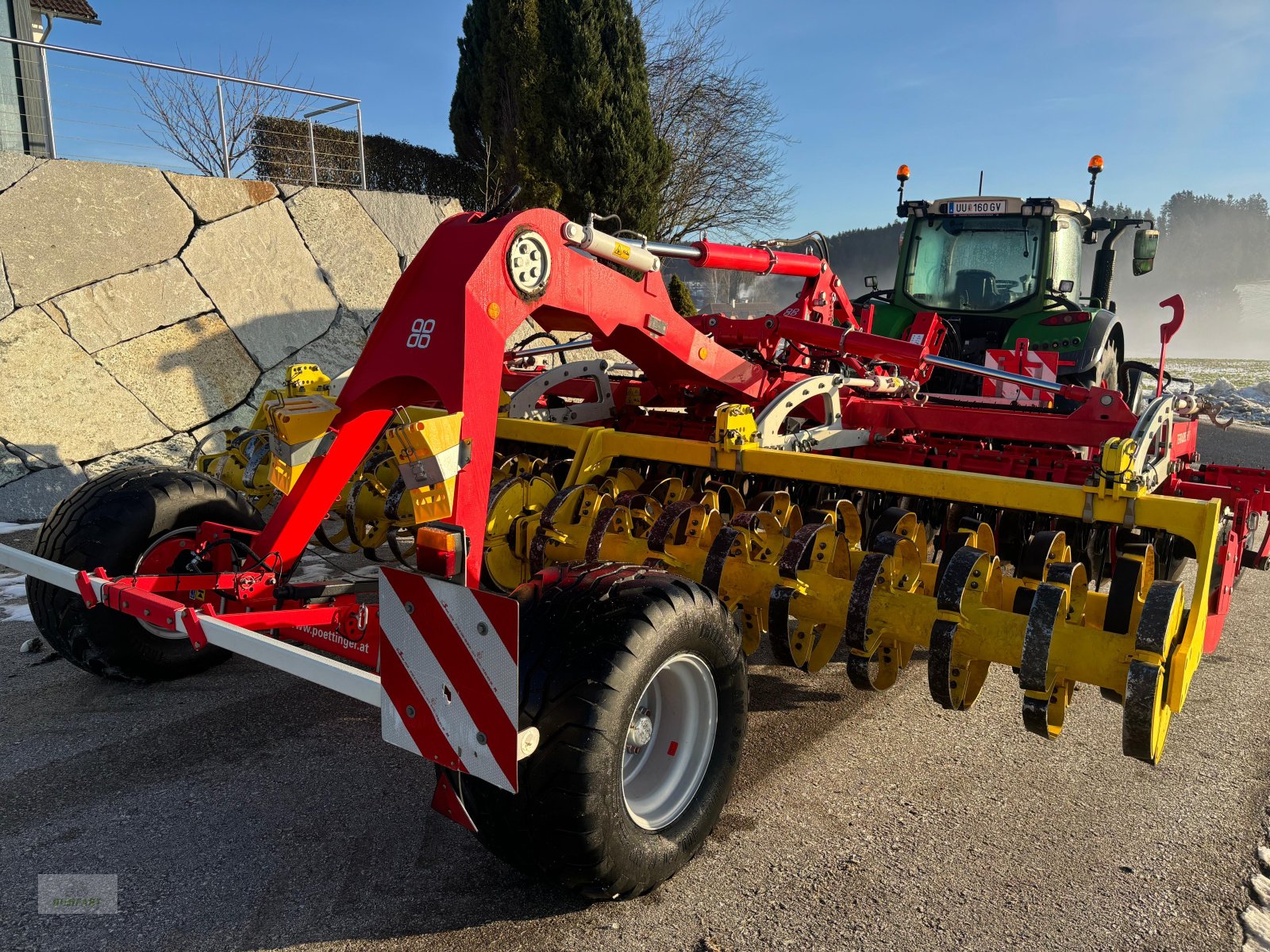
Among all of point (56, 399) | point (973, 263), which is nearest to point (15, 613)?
point (56, 399)

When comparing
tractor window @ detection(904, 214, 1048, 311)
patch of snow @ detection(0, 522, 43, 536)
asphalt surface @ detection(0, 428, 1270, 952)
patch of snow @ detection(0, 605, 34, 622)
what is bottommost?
patch of snow @ detection(0, 522, 43, 536)

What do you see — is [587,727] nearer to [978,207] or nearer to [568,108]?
[978,207]

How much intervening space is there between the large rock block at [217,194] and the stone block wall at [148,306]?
0.02m

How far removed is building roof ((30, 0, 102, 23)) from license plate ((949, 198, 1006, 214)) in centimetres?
1437

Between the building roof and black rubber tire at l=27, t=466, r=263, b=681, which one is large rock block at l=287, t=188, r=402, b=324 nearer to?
black rubber tire at l=27, t=466, r=263, b=681

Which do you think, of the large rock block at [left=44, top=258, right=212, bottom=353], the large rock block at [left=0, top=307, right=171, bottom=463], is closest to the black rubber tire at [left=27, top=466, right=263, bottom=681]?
the large rock block at [left=0, top=307, right=171, bottom=463]

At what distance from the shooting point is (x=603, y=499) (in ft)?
13.5

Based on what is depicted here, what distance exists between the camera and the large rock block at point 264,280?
29.0 feet

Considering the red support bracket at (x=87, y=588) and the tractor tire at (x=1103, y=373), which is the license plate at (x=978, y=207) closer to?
the tractor tire at (x=1103, y=373)

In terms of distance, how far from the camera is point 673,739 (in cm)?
273

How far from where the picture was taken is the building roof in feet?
45.9

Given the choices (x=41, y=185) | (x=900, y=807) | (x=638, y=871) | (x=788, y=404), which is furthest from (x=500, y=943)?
(x=41, y=185)

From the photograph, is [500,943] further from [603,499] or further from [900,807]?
[603,499]

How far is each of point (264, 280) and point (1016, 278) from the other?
23.9 feet
